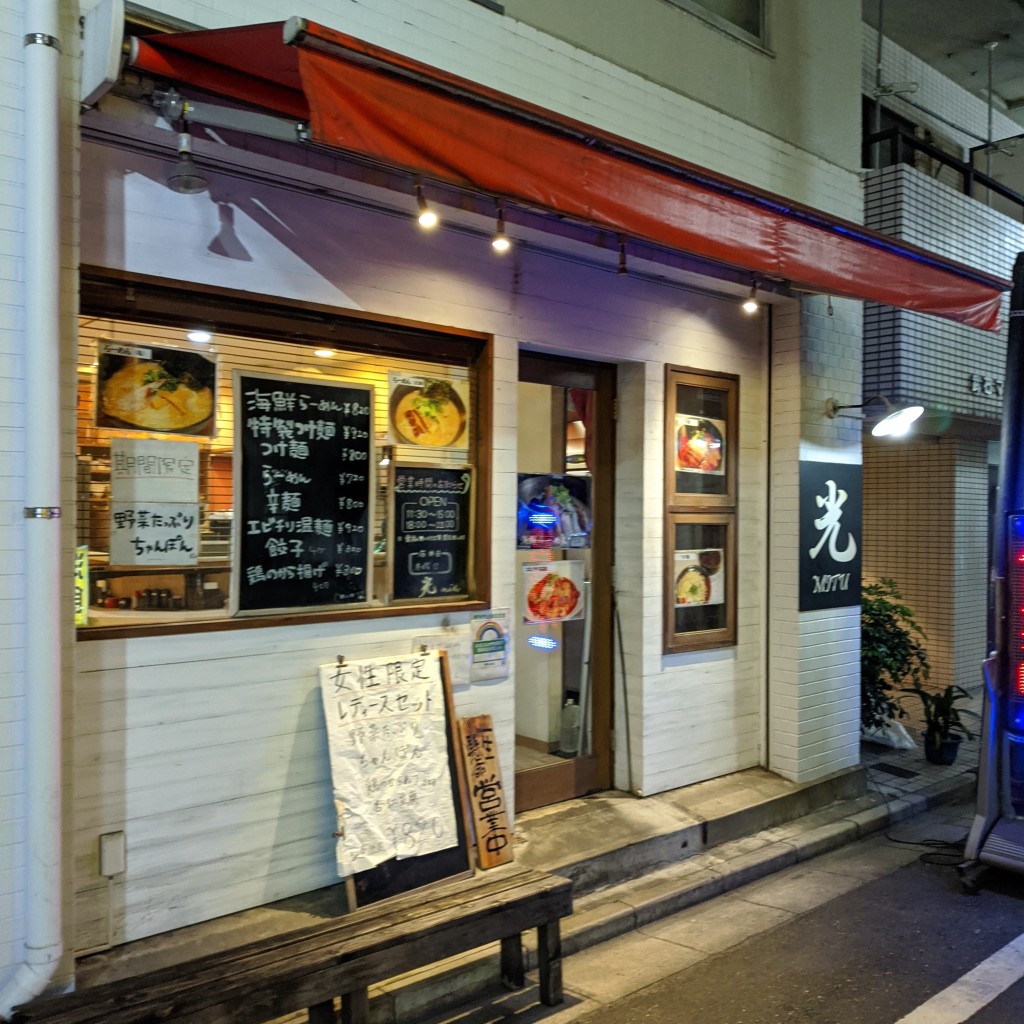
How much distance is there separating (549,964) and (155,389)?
11.1 ft

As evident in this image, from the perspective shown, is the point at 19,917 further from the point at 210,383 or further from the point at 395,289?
the point at 395,289

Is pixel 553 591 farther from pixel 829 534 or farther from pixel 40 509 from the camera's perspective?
pixel 40 509

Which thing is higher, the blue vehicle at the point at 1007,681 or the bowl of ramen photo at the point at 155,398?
the bowl of ramen photo at the point at 155,398

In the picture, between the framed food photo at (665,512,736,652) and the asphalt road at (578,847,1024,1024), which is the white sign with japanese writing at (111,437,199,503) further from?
the framed food photo at (665,512,736,652)

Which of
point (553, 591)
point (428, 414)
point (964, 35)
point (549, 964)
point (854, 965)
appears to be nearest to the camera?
point (549, 964)

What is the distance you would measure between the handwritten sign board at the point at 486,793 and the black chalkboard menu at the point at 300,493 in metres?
1.08

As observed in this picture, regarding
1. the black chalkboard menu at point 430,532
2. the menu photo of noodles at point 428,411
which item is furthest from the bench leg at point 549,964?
the menu photo of noodles at point 428,411

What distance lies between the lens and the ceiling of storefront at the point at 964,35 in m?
9.91

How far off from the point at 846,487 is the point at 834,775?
2.38 m

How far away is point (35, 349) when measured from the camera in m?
3.60

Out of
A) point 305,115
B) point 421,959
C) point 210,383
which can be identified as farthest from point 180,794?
point 305,115

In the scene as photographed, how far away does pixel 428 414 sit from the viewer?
5.41 meters

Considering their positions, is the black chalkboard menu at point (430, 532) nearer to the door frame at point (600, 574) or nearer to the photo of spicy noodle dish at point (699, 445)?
the door frame at point (600, 574)

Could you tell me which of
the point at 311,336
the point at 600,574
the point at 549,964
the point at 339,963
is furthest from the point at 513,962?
the point at 311,336
